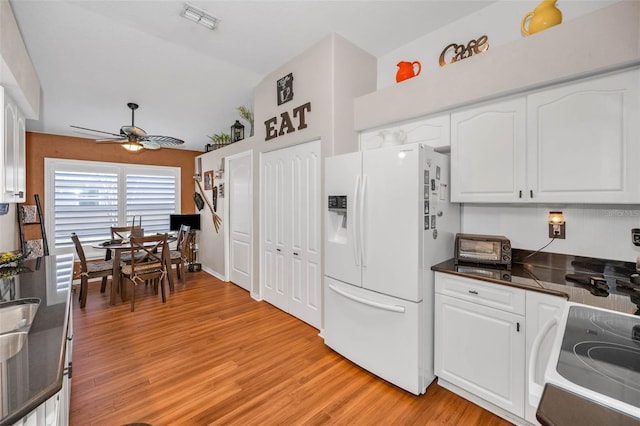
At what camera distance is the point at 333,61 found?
8.80ft

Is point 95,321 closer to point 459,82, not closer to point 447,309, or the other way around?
point 447,309

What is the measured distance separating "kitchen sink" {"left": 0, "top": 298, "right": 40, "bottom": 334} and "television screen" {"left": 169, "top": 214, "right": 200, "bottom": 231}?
4173 mm

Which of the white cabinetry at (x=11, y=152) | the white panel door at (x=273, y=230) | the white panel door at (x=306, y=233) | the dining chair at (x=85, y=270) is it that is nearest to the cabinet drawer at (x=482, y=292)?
the white panel door at (x=306, y=233)

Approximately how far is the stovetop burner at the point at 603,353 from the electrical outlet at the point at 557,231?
2.87 feet

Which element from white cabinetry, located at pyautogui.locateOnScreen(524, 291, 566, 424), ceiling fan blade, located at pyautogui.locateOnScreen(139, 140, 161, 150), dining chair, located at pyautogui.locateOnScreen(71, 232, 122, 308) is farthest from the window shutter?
white cabinetry, located at pyautogui.locateOnScreen(524, 291, 566, 424)

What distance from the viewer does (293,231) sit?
10.5ft

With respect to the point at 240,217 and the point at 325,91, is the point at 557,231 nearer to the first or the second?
the point at 325,91

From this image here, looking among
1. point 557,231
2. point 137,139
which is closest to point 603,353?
point 557,231

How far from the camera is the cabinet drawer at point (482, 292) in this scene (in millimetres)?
1661

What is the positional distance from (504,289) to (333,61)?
8.03 ft

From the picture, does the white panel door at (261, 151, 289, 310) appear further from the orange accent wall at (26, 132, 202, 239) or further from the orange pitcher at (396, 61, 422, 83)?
the orange accent wall at (26, 132, 202, 239)

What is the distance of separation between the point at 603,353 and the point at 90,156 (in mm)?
6926

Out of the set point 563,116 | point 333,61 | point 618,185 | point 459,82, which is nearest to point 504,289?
point 618,185

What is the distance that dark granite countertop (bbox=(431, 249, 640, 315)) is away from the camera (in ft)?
4.61
